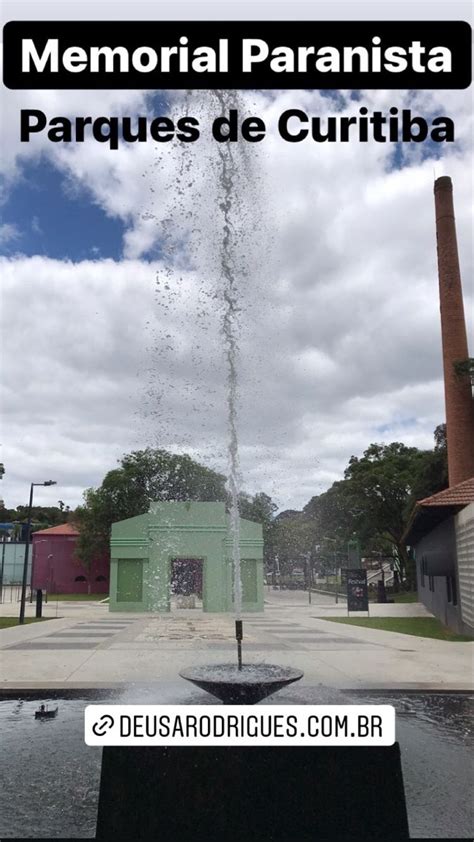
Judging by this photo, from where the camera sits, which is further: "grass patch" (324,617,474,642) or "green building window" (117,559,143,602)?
"green building window" (117,559,143,602)

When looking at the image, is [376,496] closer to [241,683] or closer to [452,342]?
[452,342]

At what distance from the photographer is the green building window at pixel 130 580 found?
31578mm

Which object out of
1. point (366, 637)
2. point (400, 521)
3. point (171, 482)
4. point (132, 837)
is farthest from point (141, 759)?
point (400, 521)

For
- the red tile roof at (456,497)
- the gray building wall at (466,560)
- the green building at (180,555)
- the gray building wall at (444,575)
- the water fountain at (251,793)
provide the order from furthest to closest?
1. the green building at (180,555)
2. the gray building wall at (444,575)
3. the red tile roof at (456,497)
4. the gray building wall at (466,560)
5. the water fountain at (251,793)

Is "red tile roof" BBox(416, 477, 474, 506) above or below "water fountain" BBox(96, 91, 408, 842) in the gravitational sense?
above

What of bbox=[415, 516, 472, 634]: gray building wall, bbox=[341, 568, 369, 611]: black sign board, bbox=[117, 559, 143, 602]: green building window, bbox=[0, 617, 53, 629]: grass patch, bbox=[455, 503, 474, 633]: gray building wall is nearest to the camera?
bbox=[455, 503, 474, 633]: gray building wall

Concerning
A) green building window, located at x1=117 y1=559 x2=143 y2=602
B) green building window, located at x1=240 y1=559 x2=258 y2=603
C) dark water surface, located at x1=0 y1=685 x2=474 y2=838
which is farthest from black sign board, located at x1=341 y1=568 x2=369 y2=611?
dark water surface, located at x1=0 y1=685 x2=474 y2=838

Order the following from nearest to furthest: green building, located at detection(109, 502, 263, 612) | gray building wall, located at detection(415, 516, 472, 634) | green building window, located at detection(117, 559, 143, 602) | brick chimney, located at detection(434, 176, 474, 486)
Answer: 1. gray building wall, located at detection(415, 516, 472, 634)
2. green building, located at detection(109, 502, 263, 612)
3. green building window, located at detection(117, 559, 143, 602)
4. brick chimney, located at detection(434, 176, 474, 486)

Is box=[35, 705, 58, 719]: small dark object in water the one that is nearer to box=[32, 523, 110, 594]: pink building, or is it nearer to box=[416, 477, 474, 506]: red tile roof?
box=[416, 477, 474, 506]: red tile roof

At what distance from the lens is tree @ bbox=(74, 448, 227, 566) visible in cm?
→ 4675

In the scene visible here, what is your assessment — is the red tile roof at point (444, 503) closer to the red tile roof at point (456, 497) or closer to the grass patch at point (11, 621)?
the red tile roof at point (456, 497)

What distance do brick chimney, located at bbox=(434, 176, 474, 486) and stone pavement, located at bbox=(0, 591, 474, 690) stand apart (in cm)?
1358

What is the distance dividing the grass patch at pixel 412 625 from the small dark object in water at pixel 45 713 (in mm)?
12460

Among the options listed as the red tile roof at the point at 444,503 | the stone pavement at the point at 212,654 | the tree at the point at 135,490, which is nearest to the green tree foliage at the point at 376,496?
the tree at the point at 135,490
